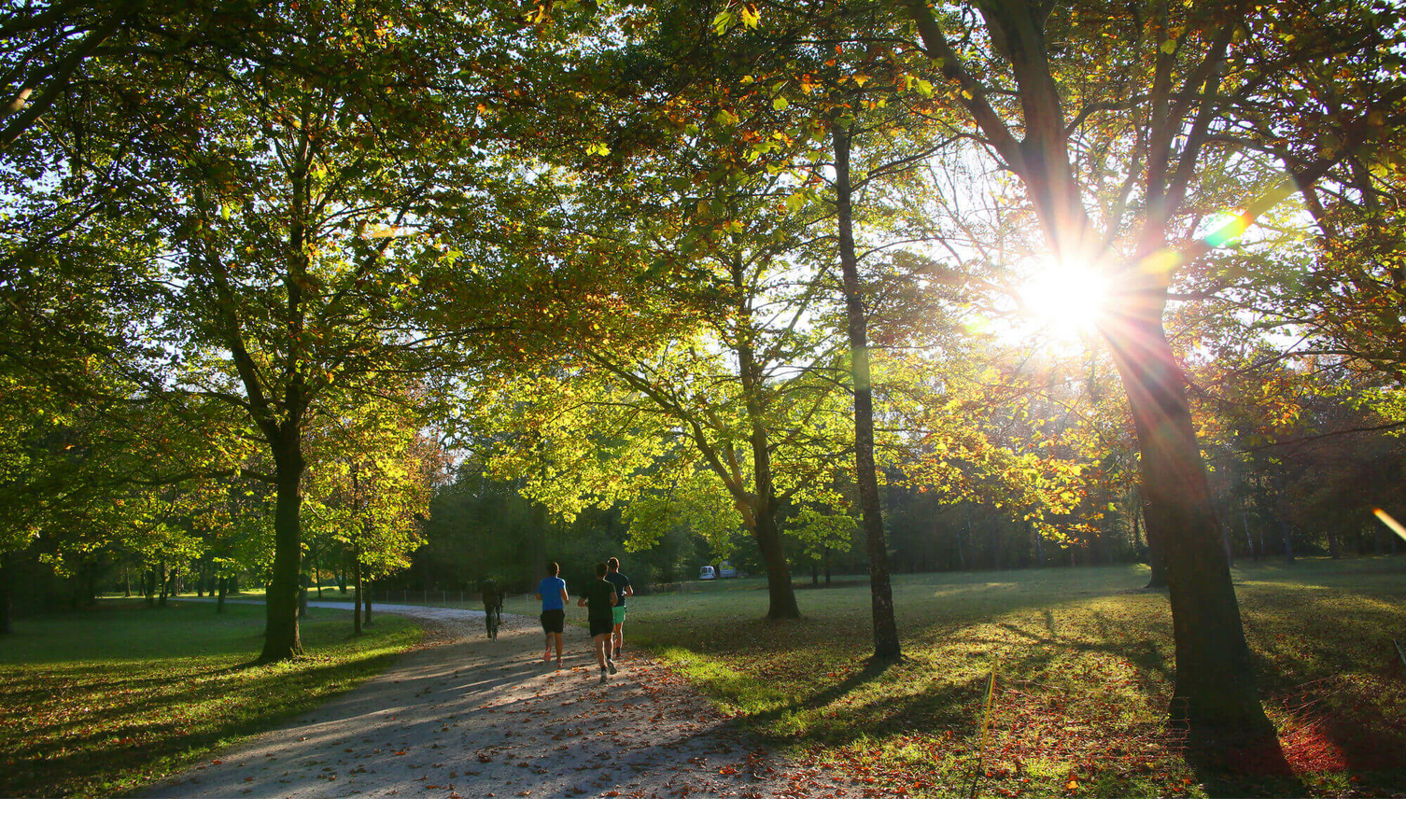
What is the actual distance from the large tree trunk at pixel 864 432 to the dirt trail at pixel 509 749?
4071 mm

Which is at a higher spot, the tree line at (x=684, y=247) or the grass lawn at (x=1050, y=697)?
the tree line at (x=684, y=247)

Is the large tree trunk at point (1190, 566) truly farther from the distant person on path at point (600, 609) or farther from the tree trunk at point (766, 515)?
the tree trunk at point (766, 515)

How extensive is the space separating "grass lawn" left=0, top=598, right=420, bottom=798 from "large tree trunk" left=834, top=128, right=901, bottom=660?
9.12 m

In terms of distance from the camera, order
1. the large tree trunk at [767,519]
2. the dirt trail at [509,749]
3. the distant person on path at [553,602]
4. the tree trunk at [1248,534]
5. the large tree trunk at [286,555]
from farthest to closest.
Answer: the tree trunk at [1248,534]
the large tree trunk at [767,519]
the large tree trunk at [286,555]
the distant person on path at [553,602]
the dirt trail at [509,749]

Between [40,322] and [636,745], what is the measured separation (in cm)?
1013

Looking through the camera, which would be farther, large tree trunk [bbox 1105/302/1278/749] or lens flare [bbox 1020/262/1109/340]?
lens flare [bbox 1020/262/1109/340]

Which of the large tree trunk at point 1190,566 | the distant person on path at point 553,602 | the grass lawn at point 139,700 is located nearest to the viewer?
the grass lawn at point 139,700

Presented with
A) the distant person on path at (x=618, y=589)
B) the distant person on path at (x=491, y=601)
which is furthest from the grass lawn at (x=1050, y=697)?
the distant person on path at (x=491, y=601)

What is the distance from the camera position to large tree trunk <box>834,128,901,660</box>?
1232cm

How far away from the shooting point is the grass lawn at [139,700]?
6.35m

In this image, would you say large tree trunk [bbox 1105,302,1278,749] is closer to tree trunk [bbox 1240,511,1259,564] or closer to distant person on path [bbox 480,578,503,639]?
distant person on path [bbox 480,578,503,639]

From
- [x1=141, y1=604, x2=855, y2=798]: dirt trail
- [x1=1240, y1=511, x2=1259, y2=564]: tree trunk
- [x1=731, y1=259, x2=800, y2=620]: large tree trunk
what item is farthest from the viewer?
[x1=1240, y1=511, x2=1259, y2=564]: tree trunk

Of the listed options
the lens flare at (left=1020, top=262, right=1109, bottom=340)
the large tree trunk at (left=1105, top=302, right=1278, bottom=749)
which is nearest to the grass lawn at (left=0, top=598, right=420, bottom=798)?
the large tree trunk at (left=1105, top=302, right=1278, bottom=749)

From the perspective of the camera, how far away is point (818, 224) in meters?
16.1
